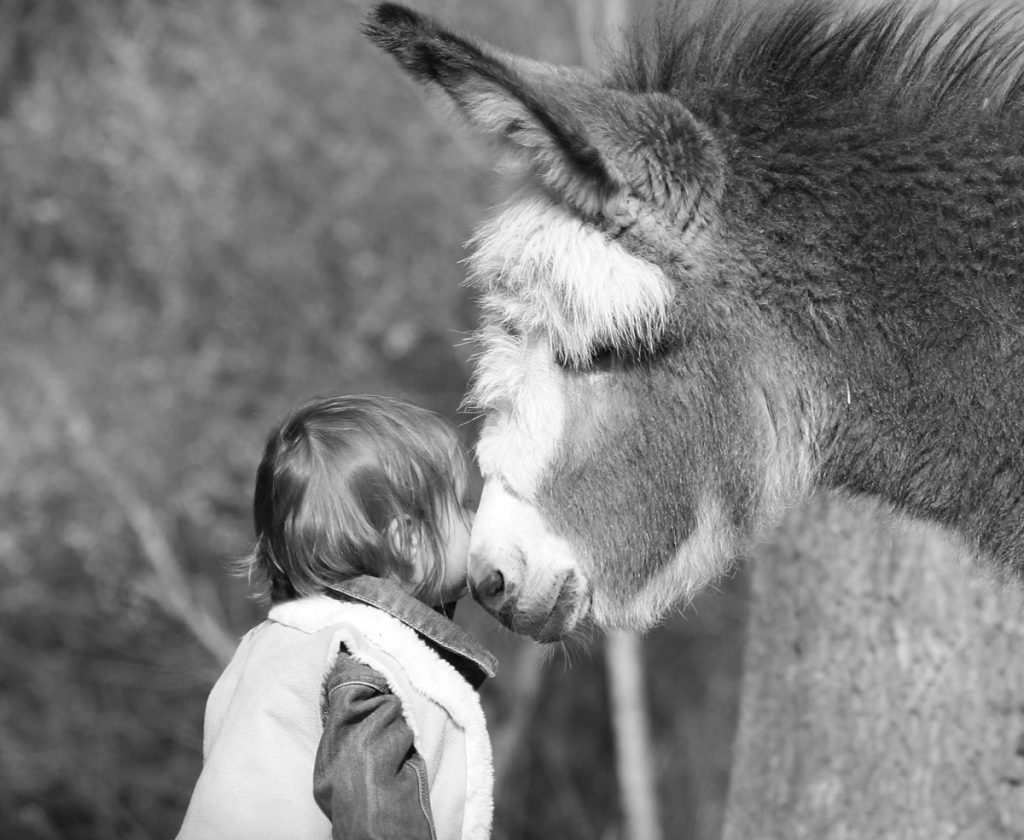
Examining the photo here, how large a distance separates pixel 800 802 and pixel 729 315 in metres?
1.71

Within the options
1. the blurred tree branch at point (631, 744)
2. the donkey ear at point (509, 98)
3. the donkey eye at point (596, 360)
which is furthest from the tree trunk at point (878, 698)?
the blurred tree branch at point (631, 744)

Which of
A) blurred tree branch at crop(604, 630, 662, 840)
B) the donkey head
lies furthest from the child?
blurred tree branch at crop(604, 630, 662, 840)

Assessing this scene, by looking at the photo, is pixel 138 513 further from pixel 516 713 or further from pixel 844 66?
pixel 844 66

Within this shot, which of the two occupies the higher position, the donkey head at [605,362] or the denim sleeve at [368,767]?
the donkey head at [605,362]

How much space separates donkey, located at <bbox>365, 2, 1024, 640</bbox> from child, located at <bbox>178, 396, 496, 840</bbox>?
147mm

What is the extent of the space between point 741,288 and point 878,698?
5.02 feet

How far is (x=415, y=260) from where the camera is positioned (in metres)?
9.59

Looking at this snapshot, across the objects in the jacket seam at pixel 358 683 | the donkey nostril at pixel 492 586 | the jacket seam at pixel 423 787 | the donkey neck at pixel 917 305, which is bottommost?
the jacket seam at pixel 423 787

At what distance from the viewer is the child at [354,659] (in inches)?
75.6

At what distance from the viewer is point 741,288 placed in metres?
2.04

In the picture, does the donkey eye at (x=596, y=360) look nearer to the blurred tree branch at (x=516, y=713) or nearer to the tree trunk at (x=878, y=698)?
the tree trunk at (x=878, y=698)

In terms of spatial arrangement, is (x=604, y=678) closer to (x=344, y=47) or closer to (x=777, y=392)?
(x=344, y=47)

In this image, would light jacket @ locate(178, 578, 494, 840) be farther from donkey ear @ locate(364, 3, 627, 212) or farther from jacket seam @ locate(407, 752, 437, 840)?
donkey ear @ locate(364, 3, 627, 212)

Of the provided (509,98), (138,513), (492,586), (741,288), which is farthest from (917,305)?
(138,513)
